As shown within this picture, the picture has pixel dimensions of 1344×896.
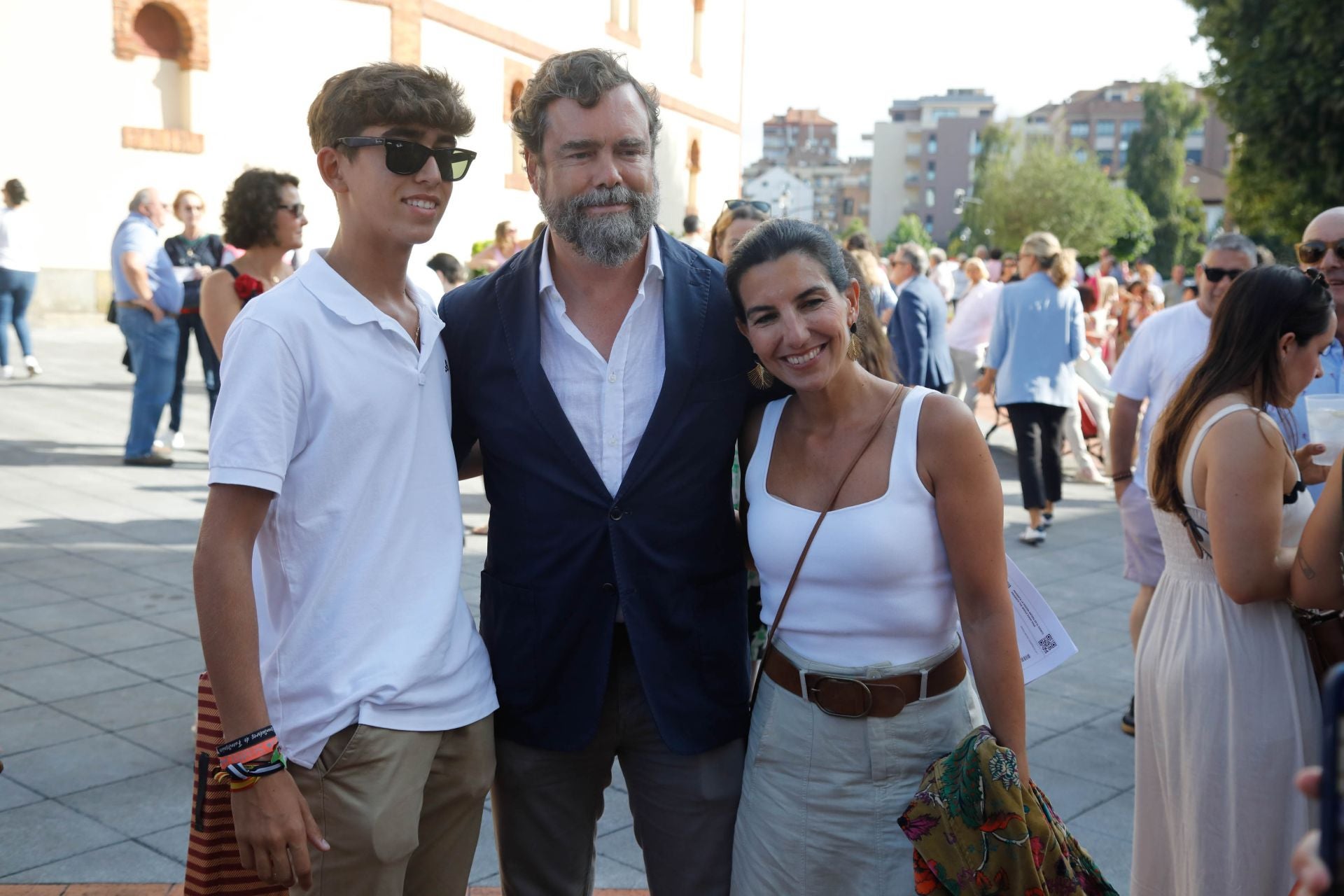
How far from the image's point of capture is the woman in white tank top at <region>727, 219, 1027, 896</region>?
2303mm

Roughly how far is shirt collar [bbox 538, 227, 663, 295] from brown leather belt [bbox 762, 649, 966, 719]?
901 mm

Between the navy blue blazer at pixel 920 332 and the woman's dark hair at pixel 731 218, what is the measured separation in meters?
3.01

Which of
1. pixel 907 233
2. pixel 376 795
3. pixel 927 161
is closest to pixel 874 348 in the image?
pixel 376 795

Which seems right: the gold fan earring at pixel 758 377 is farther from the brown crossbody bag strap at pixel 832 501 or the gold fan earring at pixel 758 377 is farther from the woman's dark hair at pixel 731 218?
the woman's dark hair at pixel 731 218

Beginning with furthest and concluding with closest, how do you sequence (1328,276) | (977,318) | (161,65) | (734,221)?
(161,65), (977,318), (734,221), (1328,276)

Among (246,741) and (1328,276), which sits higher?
(1328,276)

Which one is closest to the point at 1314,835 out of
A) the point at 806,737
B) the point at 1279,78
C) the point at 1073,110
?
the point at 806,737

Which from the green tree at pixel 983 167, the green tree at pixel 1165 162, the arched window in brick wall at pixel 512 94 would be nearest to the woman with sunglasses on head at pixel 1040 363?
the arched window in brick wall at pixel 512 94

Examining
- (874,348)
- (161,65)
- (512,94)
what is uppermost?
(512,94)

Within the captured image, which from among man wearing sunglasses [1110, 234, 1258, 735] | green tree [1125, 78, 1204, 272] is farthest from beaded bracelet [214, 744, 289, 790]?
green tree [1125, 78, 1204, 272]

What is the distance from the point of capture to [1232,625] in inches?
119

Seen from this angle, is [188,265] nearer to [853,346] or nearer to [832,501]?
[853,346]

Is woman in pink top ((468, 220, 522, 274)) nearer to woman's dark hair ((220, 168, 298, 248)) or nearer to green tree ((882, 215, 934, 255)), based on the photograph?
woman's dark hair ((220, 168, 298, 248))

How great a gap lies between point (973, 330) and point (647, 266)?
32.9ft
